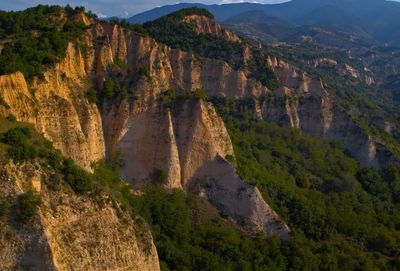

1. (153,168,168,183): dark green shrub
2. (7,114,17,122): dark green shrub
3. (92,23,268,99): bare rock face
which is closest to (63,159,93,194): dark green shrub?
(7,114,17,122): dark green shrub

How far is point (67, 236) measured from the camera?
2480 cm

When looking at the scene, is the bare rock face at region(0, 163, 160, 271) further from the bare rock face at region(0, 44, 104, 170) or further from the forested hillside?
the bare rock face at region(0, 44, 104, 170)

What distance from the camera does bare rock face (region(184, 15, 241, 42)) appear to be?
285ft

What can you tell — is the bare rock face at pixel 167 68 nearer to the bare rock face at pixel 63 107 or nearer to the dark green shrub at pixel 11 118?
the bare rock face at pixel 63 107

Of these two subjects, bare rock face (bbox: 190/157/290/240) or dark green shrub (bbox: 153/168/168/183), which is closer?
dark green shrub (bbox: 153/168/168/183)

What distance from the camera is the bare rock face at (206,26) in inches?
3421

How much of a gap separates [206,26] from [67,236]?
6861 cm

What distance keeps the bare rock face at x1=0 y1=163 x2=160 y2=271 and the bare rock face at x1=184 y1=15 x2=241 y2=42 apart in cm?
6284

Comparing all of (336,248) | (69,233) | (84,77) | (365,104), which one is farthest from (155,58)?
(365,104)

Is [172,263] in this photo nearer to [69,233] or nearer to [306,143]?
[69,233]

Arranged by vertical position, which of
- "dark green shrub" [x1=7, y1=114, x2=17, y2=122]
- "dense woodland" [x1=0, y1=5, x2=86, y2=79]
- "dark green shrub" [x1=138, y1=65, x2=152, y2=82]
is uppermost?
"dense woodland" [x1=0, y1=5, x2=86, y2=79]

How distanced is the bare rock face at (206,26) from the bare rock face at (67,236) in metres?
62.8

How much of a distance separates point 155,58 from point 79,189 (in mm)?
24863

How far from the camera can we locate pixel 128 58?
4959 cm
